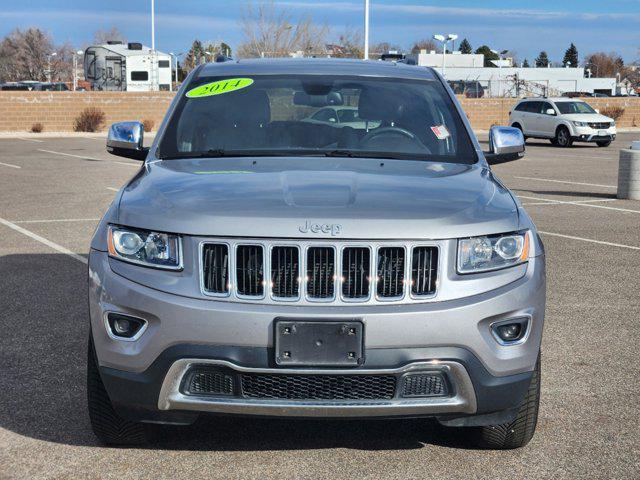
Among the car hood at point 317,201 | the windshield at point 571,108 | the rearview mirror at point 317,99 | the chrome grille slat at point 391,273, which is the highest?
the rearview mirror at point 317,99

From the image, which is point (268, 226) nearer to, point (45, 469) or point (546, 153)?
point (45, 469)

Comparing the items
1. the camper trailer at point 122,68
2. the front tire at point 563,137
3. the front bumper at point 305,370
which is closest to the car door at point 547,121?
the front tire at point 563,137

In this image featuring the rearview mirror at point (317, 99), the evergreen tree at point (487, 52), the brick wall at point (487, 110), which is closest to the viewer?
the rearview mirror at point (317, 99)

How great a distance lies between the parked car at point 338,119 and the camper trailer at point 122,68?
148ft

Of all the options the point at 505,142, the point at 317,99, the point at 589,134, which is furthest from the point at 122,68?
the point at 505,142

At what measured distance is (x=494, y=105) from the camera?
46.3 metres

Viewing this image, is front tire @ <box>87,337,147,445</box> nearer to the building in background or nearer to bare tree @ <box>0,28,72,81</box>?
the building in background

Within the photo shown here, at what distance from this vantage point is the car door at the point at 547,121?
111ft

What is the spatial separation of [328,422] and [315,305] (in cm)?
112

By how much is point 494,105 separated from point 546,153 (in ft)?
56.3

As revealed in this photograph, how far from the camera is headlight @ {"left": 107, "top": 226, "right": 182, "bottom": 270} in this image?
3.96 metres

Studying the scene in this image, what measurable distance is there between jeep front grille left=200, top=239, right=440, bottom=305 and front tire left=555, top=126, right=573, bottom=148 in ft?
99.1

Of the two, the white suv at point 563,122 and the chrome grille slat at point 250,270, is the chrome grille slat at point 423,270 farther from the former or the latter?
the white suv at point 563,122

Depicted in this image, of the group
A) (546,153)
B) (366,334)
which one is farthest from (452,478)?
(546,153)
